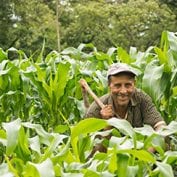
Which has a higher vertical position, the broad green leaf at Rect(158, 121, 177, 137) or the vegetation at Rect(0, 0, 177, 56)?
the broad green leaf at Rect(158, 121, 177, 137)

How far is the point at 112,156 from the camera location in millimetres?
1960

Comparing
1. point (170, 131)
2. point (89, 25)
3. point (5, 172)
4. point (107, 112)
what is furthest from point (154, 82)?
point (89, 25)

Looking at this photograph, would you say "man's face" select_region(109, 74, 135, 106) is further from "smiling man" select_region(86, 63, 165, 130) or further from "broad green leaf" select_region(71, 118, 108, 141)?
"broad green leaf" select_region(71, 118, 108, 141)

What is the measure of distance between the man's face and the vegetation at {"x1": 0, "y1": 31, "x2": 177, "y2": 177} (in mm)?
193

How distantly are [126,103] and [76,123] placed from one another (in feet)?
2.97

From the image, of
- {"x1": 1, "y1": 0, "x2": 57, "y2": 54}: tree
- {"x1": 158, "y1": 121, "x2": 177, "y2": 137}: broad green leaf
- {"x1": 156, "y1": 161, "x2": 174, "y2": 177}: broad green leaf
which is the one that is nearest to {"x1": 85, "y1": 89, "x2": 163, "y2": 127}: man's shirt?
{"x1": 158, "y1": 121, "x2": 177, "y2": 137}: broad green leaf

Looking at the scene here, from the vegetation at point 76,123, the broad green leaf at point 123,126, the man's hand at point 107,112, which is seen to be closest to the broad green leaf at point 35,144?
the vegetation at point 76,123

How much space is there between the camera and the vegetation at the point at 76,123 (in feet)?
6.50

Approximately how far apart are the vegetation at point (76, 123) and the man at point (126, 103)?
11 centimetres

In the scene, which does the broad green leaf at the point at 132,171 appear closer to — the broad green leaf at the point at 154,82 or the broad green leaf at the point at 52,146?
the broad green leaf at the point at 52,146

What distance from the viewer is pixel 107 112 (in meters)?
3.17

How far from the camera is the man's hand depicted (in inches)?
124

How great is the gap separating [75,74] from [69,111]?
31cm

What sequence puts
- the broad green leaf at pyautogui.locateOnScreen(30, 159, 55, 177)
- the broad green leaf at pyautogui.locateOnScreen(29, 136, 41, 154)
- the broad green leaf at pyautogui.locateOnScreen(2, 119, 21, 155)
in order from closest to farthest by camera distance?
1. the broad green leaf at pyautogui.locateOnScreen(30, 159, 55, 177)
2. the broad green leaf at pyautogui.locateOnScreen(2, 119, 21, 155)
3. the broad green leaf at pyautogui.locateOnScreen(29, 136, 41, 154)
